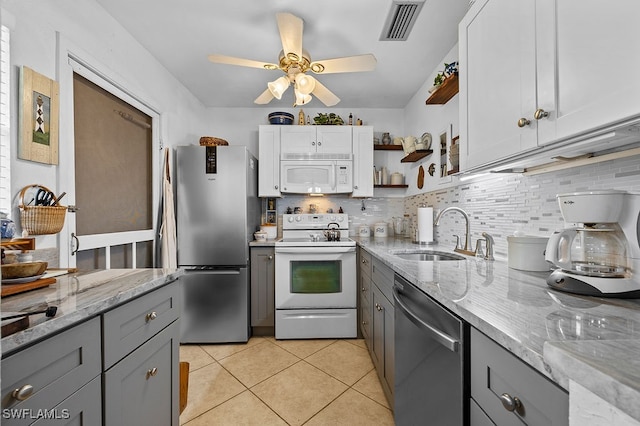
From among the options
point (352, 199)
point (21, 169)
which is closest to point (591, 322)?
point (21, 169)

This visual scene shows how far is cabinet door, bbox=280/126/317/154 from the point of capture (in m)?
3.06

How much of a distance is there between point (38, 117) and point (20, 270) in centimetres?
84

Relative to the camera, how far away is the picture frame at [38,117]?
4.19 feet

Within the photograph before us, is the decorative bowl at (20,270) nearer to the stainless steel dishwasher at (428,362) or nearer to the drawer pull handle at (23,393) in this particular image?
the drawer pull handle at (23,393)

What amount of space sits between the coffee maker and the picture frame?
225 cm

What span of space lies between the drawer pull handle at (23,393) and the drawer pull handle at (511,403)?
111 centimetres

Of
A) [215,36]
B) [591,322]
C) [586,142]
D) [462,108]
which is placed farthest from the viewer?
[215,36]

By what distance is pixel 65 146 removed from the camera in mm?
1537

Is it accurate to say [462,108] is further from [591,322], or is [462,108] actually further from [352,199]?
[352,199]

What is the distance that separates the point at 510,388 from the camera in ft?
2.06

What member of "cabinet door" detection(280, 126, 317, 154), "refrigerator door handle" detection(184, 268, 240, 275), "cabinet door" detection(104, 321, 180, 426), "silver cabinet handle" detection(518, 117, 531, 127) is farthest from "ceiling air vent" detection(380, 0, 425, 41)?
"refrigerator door handle" detection(184, 268, 240, 275)

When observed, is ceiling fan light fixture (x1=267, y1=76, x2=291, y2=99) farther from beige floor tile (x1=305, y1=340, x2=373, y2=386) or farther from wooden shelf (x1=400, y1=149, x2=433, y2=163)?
beige floor tile (x1=305, y1=340, x2=373, y2=386)

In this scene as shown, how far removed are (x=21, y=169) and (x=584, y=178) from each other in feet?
7.99

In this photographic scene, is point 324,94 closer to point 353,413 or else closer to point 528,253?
point 528,253
